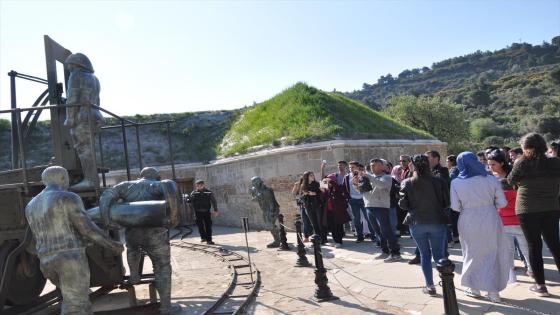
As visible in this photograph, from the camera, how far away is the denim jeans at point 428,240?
5.42 meters

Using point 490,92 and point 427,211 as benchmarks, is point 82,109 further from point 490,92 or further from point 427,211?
point 490,92

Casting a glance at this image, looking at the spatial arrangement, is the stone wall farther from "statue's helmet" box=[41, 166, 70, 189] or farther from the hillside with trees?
the hillside with trees

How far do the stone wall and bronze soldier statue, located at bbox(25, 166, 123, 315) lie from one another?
1010 centimetres

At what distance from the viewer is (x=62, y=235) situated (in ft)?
14.2

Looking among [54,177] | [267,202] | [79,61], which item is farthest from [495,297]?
[267,202]

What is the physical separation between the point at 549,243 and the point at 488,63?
117923mm

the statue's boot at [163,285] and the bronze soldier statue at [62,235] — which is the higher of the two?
the bronze soldier statue at [62,235]

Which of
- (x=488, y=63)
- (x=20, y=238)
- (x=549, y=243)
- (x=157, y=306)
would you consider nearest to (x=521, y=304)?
(x=549, y=243)

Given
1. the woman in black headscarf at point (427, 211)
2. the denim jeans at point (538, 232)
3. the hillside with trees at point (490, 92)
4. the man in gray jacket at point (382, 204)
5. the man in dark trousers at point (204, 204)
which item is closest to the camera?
the denim jeans at point (538, 232)

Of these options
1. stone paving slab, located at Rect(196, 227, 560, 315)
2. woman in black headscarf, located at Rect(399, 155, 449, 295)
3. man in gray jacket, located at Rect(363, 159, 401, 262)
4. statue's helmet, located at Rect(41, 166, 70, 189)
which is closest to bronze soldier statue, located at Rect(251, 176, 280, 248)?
stone paving slab, located at Rect(196, 227, 560, 315)

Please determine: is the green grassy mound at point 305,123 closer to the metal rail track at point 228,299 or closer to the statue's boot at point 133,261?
the metal rail track at point 228,299

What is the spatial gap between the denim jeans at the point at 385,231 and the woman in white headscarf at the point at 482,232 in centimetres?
274

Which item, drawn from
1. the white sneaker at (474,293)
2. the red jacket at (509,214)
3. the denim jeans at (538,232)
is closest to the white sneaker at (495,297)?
the white sneaker at (474,293)

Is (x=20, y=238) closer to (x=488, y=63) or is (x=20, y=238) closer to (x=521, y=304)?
(x=521, y=304)
